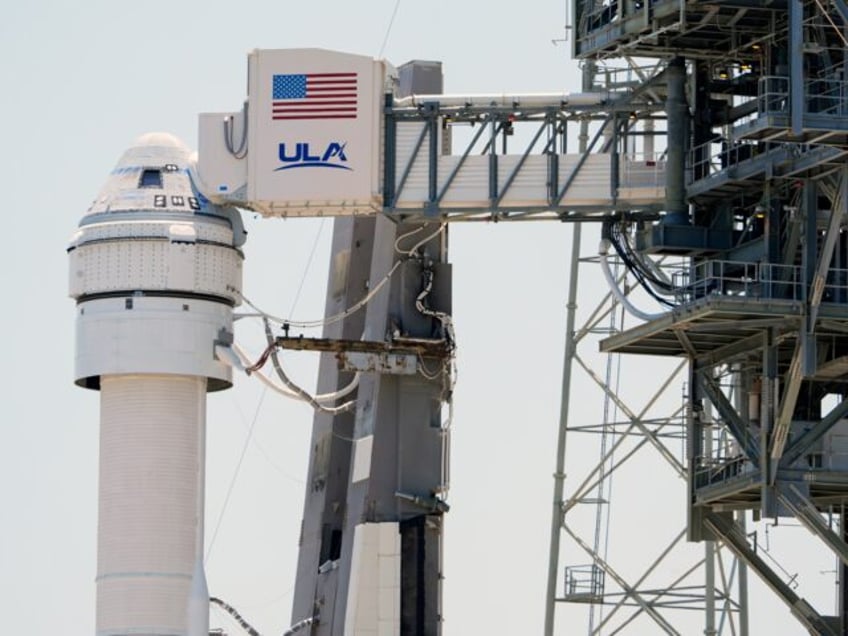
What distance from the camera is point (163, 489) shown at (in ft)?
237

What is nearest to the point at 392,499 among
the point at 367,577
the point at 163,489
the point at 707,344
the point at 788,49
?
the point at 367,577

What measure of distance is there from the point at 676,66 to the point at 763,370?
6523 mm

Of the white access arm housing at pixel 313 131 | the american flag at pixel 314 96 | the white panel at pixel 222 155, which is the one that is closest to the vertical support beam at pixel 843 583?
the white access arm housing at pixel 313 131

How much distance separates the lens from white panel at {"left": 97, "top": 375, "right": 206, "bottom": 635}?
237 ft

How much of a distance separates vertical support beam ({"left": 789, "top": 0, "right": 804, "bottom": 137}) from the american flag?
10.8 metres

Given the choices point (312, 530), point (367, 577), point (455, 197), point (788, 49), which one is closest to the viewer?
point (788, 49)

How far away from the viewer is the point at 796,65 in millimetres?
61844

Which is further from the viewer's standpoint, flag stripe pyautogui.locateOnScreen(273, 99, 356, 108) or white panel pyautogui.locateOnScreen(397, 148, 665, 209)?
flag stripe pyautogui.locateOnScreen(273, 99, 356, 108)

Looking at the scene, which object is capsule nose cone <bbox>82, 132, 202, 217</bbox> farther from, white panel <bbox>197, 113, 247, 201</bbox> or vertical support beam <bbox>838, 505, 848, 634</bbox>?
vertical support beam <bbox>838, 505, 848, 634</bbox>

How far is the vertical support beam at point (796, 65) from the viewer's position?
61.1 meters

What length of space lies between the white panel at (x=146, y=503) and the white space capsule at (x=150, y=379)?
2 centimetres

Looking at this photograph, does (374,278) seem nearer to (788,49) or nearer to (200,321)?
(200,321)

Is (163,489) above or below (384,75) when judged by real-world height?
below

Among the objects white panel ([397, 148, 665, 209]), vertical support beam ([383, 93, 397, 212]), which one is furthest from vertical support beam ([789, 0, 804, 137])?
vertical support beam ([383, 93, 397, 212])
